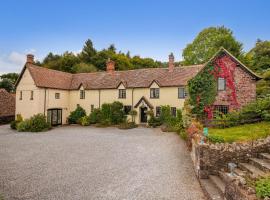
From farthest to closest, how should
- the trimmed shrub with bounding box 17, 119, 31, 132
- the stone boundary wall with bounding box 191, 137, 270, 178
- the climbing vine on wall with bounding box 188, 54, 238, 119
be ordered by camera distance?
the trimmed shrub with bounding box 17, 119, 31, 132, the climbing vine on wall with bounding box 188, 54, 238, 119, the stone boundary wall with bounding box 191, 137, 270, 178

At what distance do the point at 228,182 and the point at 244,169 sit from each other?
238 centimetres

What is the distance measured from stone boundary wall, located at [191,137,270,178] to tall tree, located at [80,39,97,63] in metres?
58.1

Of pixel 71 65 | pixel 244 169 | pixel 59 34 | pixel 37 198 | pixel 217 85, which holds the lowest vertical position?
pixel 37 198

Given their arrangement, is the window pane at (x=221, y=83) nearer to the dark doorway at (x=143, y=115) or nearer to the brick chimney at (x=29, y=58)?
the dark doorway at (x=143, y=115)

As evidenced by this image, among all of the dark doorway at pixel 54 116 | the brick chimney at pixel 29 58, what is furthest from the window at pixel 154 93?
the brick chimney at pixel 29 58

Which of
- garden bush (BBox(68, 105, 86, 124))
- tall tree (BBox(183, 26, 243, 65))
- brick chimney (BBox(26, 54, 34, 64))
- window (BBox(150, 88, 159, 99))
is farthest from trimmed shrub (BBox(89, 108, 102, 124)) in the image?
tall tree (BBox(183, 26, 243, 65))

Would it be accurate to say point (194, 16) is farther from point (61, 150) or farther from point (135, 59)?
point (135, 59)

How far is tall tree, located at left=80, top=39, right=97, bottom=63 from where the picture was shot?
62.8 meters

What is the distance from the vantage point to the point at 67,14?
18.4 meters

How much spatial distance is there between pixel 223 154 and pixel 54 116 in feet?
88.9

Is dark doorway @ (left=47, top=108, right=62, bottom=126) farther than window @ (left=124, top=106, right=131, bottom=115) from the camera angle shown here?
No

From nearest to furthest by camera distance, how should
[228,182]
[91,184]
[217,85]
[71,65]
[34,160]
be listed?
[228,182] → [91,184] → [34,160] → [217,85] → [71,65]

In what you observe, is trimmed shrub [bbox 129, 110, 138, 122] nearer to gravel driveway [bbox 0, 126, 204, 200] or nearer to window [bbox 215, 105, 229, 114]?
window [bbox 215, 105, 229, 114]

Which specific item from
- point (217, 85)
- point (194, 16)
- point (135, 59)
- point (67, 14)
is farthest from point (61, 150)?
point (135, 59)
